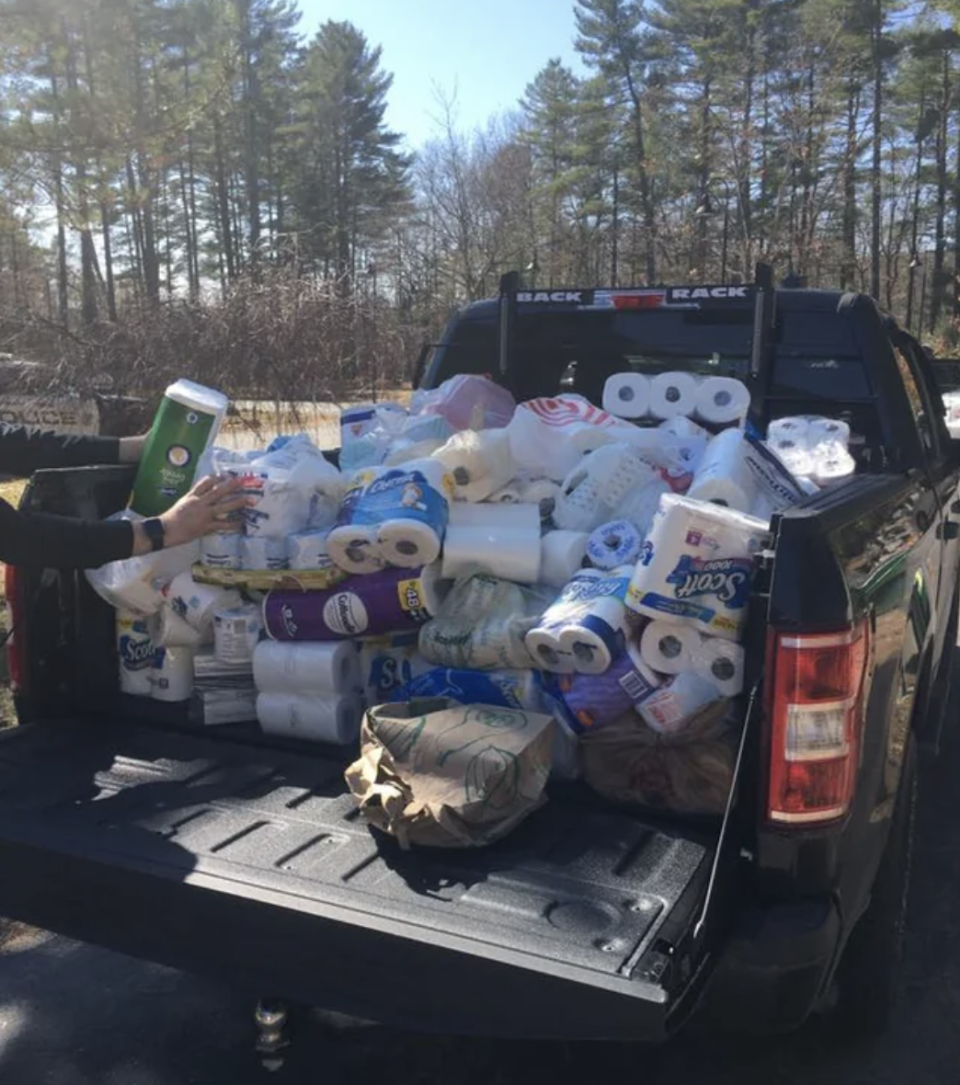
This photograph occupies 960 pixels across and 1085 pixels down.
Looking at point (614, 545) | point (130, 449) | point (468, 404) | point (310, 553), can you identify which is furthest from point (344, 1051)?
point (468, 404)

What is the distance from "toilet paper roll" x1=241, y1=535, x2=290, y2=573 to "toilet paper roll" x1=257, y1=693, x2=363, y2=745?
0.37 m

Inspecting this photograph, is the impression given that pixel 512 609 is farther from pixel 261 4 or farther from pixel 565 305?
pixel 261 4

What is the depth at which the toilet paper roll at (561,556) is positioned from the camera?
3.05 metres

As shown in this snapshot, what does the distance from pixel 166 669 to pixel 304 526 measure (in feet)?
2.05

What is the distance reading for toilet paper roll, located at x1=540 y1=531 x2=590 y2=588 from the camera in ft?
10.0

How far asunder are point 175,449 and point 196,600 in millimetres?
559

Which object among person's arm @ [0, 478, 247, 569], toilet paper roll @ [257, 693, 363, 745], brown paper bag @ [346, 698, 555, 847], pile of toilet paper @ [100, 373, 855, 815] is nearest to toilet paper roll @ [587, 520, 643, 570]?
pile of toilet paper @ [100, 373, 855, 815]

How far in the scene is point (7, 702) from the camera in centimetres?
569

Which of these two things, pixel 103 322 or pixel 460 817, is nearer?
pixel 460 817

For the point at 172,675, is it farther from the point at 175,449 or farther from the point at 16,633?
the point at 175,449

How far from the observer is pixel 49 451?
4051mm

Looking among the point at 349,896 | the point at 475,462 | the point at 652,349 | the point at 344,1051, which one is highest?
the point at 652,349

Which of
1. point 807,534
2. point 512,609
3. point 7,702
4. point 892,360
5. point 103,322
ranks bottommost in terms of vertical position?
point 7,702

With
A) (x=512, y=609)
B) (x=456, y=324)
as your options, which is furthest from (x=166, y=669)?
(x=456, y=324)
